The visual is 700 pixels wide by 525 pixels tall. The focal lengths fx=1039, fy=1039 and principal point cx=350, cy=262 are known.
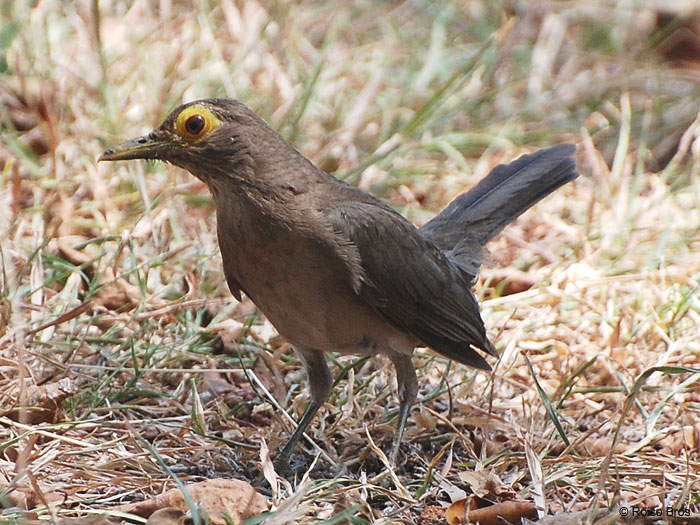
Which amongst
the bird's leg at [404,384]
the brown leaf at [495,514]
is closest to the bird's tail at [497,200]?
the bird's leg at [404,384]

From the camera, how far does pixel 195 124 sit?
14.2ft

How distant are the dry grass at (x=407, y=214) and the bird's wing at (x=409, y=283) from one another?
29 centimetres

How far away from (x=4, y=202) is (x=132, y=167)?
0.77 metres

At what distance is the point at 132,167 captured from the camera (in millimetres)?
6273

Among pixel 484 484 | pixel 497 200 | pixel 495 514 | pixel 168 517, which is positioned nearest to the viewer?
pixel 168 517

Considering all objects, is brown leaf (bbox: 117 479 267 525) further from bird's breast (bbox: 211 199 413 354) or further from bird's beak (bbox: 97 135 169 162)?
bird's beak (bbox: 97 135 169 162)

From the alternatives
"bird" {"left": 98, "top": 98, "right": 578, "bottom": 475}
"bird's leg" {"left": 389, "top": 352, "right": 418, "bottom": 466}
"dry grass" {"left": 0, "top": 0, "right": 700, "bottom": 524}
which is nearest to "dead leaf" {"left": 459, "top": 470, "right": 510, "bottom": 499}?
"dry grass" {"left": 0, "top": 0, "right": 700, "bottom": 524}

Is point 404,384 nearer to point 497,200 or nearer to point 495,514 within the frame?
point 495,514

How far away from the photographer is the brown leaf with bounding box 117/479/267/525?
3533mm

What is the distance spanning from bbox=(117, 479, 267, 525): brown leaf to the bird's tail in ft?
7.08

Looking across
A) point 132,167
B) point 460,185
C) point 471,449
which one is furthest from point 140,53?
point 471,449

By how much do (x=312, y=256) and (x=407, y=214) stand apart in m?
2.55

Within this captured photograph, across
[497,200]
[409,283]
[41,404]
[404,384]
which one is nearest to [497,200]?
[497,200]

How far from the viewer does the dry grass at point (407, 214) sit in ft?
13.5
